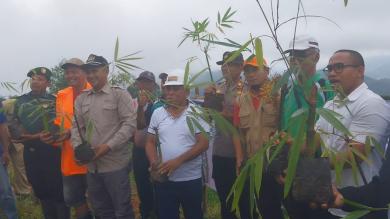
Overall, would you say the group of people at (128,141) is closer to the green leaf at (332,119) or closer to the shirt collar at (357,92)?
the shirt collar at (357,92)

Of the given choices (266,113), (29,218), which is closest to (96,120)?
(266,113)

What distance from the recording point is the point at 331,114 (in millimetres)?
1827

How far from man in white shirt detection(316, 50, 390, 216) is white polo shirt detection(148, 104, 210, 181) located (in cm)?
145

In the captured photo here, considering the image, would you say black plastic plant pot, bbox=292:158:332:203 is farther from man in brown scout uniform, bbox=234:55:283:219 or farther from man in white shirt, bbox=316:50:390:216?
man in brown scout uniform, bbox=234:55:283:219

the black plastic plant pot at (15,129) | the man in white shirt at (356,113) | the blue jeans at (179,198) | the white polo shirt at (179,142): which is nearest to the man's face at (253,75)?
the white polo shirt at (179,142)

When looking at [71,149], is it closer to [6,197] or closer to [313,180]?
[6,197]

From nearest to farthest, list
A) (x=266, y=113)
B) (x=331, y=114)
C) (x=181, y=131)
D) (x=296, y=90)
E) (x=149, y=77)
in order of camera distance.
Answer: (x=331, y=114)
(x=296, y=90)
(x=266, y=113)
(x=181, y=131)
(x=149, y=77)

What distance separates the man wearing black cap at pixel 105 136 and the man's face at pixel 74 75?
0.35 m

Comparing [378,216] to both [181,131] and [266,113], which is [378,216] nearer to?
[266,113]

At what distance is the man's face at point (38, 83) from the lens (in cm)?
481

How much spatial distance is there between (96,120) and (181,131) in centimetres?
84

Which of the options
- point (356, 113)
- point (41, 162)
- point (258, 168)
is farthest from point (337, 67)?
point (41, 162)

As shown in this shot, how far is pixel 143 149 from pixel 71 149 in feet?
2.73

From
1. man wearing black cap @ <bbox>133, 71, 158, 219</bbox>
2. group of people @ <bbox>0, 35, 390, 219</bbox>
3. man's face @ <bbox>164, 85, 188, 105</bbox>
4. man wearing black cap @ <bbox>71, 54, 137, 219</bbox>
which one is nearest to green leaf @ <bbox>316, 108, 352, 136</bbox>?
group of people @ <bbox>0, 35, 390, 219</bbox>
